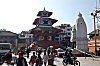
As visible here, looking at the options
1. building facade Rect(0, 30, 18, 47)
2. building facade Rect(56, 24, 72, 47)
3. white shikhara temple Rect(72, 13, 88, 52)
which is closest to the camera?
white shikhara temple Rect(72, 13, 88, 52)

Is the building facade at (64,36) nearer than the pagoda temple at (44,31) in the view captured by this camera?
No

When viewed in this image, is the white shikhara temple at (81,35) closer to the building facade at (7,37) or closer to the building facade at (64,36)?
the building facade at (7,37)

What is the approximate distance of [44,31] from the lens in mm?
74312

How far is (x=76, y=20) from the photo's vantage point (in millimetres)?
50250

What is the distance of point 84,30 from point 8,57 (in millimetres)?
32906

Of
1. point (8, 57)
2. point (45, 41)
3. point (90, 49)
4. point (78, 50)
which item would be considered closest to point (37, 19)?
point (45, 41)

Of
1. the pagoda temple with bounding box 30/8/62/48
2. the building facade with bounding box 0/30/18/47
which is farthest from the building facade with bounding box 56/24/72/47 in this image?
the pagoda temple with bounding box 30/8/62/48

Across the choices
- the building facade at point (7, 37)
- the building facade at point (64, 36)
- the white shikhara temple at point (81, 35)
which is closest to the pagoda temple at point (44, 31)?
the building facade at point (7, 37)

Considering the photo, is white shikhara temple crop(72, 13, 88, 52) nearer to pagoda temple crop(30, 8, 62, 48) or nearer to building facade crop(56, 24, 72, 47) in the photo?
pagoda temple crop(30, 8, 62, 48)

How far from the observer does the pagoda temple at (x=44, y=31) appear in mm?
71812

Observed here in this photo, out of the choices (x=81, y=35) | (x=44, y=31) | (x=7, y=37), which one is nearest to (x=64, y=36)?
(x=7, y=37)

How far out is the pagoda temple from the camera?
2827 inches

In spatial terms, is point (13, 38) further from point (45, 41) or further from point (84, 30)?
point (84, 30)

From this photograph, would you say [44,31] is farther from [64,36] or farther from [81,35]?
[64,36]
